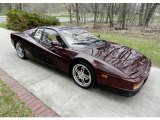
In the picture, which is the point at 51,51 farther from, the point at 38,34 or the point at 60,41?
the point at 38,34

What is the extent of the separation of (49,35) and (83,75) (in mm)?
1495

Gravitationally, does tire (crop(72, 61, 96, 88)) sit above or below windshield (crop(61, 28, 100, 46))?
below

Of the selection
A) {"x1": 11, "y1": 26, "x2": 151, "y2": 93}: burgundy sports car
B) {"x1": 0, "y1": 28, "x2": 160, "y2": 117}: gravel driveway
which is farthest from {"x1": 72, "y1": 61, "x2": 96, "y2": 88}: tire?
{"x1": 0, "y1": 28, "x2": 160, "y2": 117}: gravel driveway

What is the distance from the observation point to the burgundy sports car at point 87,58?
2949 millimetres

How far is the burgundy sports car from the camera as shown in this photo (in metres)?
2.95

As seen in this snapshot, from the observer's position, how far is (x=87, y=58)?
130 inches

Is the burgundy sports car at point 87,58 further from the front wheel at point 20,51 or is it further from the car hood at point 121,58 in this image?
the front wheel at point 20,51

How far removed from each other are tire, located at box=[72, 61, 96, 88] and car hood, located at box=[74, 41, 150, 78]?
29 centimetres

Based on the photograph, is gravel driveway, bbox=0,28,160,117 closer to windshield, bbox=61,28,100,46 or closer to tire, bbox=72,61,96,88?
tire, bbox=72,61,96,88

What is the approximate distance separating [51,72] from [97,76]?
5.06 feet

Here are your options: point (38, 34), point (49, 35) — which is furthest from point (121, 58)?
point (38, 34)

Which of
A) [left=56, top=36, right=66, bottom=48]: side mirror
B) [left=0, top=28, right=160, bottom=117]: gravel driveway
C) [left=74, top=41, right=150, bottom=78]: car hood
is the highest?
[left=56, top=36, right=66, bottom=48]: side mirror

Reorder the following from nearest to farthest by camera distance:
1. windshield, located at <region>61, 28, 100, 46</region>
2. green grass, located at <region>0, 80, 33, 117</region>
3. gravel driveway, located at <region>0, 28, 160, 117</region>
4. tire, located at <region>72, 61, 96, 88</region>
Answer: green grass, located at <region>0, 80, 33, 117</region> < gravel driveway, located at <region>0, 28, 160, 117</region> < tire, located at <region>72, 61, 96, 88</region> < windshield, located at <region>61, 28, 100, 46</region>

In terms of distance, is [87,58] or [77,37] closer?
[87,58]
